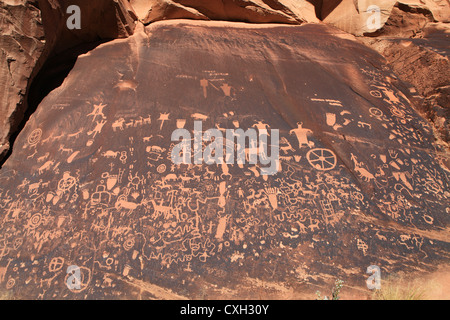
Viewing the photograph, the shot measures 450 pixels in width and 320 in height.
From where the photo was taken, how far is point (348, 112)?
3391 mm

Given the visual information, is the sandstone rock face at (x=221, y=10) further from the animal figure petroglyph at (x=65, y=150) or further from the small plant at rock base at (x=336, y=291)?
the small plant at rock base at (x=336, y=291)

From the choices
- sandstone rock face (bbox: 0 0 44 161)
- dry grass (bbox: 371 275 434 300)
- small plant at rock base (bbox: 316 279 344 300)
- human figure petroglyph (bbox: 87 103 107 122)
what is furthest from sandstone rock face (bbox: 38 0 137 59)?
dry grass (bbox: 371 275 434 300)

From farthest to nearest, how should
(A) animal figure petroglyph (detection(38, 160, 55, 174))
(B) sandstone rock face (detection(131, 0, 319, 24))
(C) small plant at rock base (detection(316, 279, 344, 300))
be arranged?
(B) sandstone rock face (detection(131, 0, 319, 24))
(A) animal figure petroglyph (detection(38, 160, 55, 174))
(C) small plant at rock base (detection(316, 279, 344, 300))

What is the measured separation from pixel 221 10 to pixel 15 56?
9.16 ft

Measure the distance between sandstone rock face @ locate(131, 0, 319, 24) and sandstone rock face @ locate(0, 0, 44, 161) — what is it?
1.71 meters

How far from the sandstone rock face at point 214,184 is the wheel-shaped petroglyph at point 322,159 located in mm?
11

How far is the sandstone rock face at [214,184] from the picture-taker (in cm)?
229

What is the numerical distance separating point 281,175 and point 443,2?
156 inches

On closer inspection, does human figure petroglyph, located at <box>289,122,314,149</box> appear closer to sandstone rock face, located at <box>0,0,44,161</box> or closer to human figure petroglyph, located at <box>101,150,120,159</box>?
human figure petroglyph, located at <box>101,150,120,159</box>

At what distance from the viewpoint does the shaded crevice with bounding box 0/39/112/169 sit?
3.16 m

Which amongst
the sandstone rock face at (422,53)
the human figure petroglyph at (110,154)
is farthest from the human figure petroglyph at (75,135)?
the sandstone rock face at (422,53)

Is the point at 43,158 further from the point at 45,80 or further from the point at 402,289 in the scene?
the point at 402,289

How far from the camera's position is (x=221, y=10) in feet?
15.5
